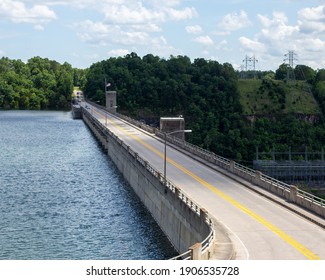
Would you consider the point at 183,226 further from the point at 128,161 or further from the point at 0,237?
the point at 128,161

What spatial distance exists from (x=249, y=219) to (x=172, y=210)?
9160mm

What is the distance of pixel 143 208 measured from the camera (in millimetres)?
72250

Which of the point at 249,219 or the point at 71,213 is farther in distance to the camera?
the point at 71,213

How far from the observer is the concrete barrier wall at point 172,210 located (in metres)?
44.0

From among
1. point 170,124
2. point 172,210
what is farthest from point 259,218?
point 170,124

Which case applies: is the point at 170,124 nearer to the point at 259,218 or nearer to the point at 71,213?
the point at 71,213

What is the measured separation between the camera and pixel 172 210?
56375 millimetres

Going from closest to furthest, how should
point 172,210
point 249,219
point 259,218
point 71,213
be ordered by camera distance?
point 249,219 < point 259,218 < point 172,210 < point 71,213

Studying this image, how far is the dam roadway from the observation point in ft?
132

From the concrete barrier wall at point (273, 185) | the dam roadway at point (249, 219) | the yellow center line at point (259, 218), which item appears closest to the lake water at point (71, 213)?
the dam roadway at point (249, 219)

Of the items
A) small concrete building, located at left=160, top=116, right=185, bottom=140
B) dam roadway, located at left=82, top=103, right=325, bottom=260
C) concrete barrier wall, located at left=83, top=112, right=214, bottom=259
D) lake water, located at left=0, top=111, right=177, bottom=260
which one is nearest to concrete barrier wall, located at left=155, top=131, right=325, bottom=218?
dam roadway, located at left=82, top=103, right=325, bottom=260

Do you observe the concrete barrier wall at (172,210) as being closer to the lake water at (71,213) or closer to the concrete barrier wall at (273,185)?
the lake water at (71,213)

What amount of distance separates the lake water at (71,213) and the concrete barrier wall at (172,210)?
43.8 inches

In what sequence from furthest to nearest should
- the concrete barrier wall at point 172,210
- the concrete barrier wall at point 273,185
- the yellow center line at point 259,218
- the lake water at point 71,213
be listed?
1. the lake water at point 71,213
2. the concrete barrier wall at point 273,185
3. the concrete barrier wall at point 172,210
4. the yellow center line at point 259,218
